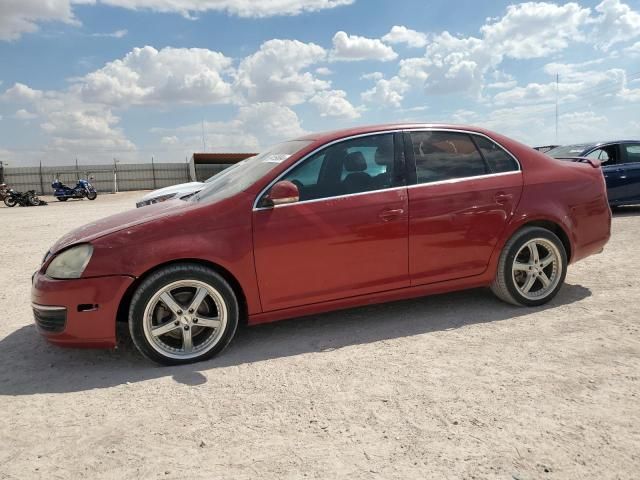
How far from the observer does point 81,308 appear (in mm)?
3367

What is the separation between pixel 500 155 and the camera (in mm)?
4336

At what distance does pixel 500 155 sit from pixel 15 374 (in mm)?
4095

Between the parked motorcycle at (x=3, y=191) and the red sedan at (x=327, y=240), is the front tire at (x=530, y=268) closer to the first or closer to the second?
the red sedan at (x=327, y=240)

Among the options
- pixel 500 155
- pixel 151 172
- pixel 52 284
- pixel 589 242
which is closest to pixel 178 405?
pixel 52 284

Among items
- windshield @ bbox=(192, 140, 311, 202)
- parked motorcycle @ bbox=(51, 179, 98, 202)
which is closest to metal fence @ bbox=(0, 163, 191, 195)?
parked motorcycle @ bbox=(51, 179, 98, 202)

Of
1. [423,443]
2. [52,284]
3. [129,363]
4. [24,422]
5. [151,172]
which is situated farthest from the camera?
[151,172]

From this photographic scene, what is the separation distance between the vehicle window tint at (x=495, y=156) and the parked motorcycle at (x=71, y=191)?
27617mm

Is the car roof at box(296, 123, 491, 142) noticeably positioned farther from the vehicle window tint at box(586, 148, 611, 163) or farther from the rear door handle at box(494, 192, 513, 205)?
the vehicle window tint at box(586, 148, 611, 163)

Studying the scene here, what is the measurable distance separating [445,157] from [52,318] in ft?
10.4

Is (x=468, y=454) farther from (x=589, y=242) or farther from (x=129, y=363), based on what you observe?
(x=589, y=242)

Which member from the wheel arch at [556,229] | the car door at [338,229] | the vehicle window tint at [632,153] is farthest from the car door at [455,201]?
the vehicle window tint at [632,153]

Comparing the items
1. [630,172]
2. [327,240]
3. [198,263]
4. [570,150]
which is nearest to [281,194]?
[327,240]

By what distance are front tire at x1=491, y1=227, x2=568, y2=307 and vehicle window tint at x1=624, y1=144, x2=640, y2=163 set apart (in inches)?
277

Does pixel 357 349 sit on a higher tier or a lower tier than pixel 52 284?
lower
